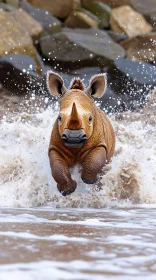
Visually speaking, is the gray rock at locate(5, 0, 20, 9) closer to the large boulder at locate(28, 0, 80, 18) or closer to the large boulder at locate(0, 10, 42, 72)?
the large boulder at locate(28, 0, 80, 18)

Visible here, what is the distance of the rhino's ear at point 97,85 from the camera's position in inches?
303

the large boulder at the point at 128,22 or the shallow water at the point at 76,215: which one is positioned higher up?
the large boulder at the point at 128,22

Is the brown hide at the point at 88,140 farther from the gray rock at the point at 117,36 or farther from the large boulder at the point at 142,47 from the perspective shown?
the gray rock at the point at 117,36

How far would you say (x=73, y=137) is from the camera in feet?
21.5

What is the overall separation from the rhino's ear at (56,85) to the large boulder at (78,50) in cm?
962

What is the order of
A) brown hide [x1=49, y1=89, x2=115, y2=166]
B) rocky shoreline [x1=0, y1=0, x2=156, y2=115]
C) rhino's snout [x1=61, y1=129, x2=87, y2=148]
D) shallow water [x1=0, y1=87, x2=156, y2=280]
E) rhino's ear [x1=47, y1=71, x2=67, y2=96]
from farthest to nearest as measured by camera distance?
rocky shoreline [x1=0, y1=0, x2=156, y2=115] < rhino's ear [x1=47, y1=71, x2=67, y2=96] < brown hide [x1=49, y1=89, x2=115, y2=166] < rhino's snout [x1=61, y1=129, x2=87, y2=148] < shallow water [x1=0, y1=87, x2=156, y2=280]

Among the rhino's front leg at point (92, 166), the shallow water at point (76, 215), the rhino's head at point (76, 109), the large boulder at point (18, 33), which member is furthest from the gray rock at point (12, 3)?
the rhino's front leg at point (92, 166)

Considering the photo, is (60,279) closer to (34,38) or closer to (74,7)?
(34,38)

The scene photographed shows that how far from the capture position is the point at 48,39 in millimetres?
17797

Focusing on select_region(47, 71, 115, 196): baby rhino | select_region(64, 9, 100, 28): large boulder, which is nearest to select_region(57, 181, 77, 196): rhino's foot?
select_region(47, 71, 115, 196): baby rhino

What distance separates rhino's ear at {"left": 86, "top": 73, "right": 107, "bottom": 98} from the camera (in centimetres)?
769

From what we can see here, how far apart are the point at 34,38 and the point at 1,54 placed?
2.03 metres

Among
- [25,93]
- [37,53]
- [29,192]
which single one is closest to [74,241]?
[29,192]

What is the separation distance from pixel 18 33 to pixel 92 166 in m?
11.1
